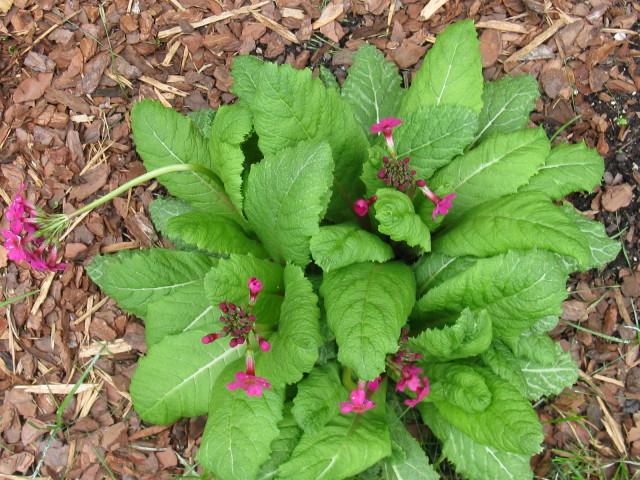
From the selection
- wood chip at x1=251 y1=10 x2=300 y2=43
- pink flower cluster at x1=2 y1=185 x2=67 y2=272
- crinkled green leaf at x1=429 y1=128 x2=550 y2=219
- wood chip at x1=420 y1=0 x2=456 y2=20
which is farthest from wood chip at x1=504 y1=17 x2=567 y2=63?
pink flower cluster at x1=2 y1=185 x2=67 y2=272

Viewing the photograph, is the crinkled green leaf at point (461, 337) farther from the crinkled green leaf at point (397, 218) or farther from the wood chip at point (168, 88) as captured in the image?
the wood chip at point (168, 88)

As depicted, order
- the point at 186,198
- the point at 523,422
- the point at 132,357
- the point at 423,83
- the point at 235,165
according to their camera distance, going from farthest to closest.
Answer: the point at 132,357, the point at 186,198, the point at 423,83, the point at 235,165, the point at 523,422

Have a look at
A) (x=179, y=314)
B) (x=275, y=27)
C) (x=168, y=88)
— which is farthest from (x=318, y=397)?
(x=275, y=27)

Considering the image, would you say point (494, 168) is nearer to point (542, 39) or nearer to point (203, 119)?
point (542, 39)

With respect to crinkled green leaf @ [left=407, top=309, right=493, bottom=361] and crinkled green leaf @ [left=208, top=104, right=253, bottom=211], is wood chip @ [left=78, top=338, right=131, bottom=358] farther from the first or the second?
crinkled green leaf @ [left=407, top=309, right=493, bottom=361]

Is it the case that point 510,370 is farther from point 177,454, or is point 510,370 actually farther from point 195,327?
point 177,454

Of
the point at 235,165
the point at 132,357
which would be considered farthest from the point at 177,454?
the point at 235,165

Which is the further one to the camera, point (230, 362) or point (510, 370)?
point (230, 362)
